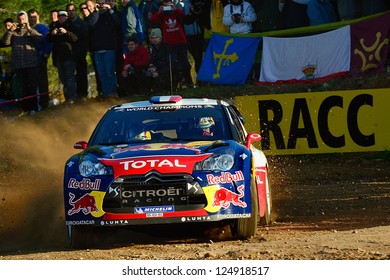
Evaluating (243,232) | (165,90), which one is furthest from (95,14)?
(243,232)

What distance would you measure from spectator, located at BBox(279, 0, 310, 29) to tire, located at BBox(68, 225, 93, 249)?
35.2ft

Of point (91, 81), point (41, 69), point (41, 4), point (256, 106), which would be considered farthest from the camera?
point (91, 81)

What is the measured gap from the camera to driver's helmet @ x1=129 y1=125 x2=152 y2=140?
1104 centimetres

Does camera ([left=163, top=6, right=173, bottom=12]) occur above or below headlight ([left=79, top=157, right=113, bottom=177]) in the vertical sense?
above

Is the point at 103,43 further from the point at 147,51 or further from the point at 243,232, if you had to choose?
the point at 243,232

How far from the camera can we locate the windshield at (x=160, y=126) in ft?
36.1

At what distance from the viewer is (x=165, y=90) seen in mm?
22281

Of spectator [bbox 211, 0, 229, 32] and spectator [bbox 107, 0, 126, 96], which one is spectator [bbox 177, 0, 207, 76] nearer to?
spectator [bbox 211, 0, 229, 32]

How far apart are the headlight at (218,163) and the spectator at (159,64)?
1131cm

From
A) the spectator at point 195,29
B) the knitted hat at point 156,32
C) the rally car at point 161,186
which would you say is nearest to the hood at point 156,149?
the rally car at point 161,186

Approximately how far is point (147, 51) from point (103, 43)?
89cm

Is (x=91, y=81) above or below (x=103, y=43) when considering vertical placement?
below

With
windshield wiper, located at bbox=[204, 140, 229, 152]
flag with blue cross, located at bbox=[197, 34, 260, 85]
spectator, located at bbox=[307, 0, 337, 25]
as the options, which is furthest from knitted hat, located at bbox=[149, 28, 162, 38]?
windshield wiper, located at bbox=[204, 140, 229, 152]

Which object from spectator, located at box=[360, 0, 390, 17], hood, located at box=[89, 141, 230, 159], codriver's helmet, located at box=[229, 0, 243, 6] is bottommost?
hood, located at box=[89, 141, 230, 159]
